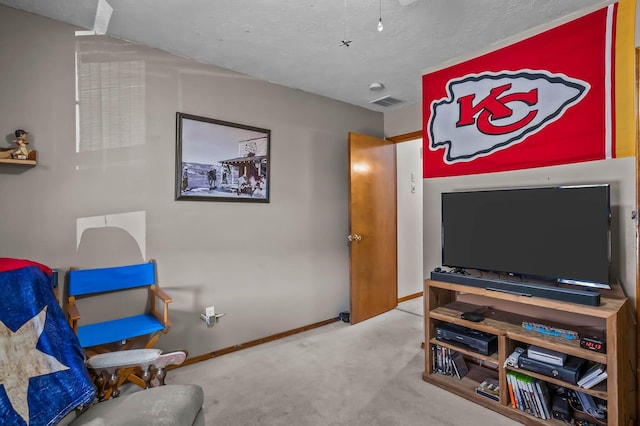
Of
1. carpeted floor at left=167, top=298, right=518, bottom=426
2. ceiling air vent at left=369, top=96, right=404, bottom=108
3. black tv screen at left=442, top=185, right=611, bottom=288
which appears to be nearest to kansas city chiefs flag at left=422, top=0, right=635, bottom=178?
black tv screen at left=442, top=185, right=611, bottom=288

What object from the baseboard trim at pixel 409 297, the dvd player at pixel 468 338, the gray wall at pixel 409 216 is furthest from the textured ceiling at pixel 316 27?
the baseboard trim at pixel 409 297

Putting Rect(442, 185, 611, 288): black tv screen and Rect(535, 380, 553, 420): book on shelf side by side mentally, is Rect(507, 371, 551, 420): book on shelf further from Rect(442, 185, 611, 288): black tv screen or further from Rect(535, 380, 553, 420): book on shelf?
Rect(442, 185, 611, 288): black tv screen

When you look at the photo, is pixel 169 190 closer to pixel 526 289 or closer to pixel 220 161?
pixel 220 161

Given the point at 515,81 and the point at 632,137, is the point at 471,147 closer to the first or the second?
the point at 515,81

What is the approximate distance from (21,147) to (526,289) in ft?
10.5

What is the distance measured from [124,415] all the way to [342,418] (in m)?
1.23

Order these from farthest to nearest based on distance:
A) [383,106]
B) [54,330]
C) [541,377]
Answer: [383,106]
[541,377]
[54,330]

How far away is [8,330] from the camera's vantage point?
1351mm

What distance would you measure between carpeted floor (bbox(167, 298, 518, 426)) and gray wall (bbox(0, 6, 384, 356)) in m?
0.37

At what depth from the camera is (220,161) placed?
117 inches

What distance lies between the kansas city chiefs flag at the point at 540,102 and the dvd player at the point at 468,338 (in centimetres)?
121

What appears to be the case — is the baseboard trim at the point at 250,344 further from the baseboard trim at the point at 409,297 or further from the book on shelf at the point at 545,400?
the book on shelf at the point at 545,400

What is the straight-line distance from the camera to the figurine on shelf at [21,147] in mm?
2004

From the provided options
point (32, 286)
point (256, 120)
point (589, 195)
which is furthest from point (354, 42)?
point (32, 286)
